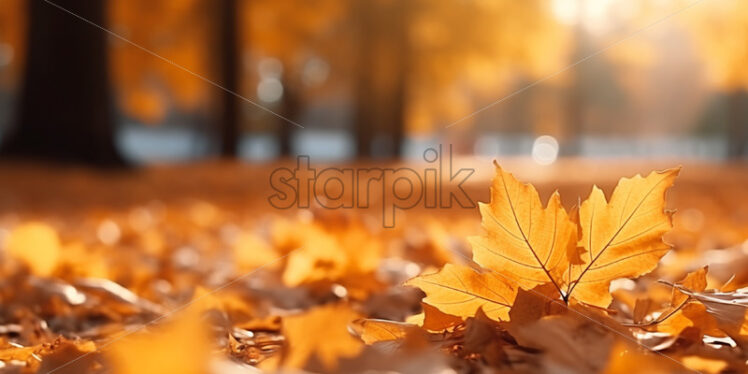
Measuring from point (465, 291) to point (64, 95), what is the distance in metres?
6.70

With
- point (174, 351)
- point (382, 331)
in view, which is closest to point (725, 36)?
point (382, 331)

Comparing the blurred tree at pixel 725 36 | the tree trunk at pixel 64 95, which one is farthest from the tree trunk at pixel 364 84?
the tree trunk at pixel 64 95

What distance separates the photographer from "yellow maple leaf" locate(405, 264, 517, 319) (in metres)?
0.95

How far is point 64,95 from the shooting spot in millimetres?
6992

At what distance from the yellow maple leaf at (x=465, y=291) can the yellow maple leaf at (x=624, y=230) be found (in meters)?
0.09

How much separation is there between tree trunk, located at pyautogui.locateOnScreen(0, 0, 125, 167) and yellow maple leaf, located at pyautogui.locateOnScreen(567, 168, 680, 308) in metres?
6.38

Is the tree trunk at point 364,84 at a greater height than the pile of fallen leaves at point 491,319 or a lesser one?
greater

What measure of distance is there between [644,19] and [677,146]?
125 ft

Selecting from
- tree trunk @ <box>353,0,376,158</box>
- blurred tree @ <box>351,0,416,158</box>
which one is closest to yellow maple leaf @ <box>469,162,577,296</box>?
blurred tree @ <box>351,0,416,158</box>

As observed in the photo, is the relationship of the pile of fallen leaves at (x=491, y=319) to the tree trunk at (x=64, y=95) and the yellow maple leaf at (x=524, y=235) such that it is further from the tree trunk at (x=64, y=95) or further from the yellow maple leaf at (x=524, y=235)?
the tree trunk at (x=64, y=95)

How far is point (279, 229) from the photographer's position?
Answer: 6.57 ft

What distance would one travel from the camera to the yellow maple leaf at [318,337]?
837 millimetres

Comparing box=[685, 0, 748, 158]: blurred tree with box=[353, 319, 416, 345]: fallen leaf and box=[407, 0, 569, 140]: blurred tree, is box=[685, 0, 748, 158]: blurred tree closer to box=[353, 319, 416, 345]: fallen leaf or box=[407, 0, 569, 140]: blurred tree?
box=[407, 0, 569, 140]: blurred tree

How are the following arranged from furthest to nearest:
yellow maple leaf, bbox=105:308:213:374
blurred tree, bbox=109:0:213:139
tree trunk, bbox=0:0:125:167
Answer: blurred tree, bbox=109:0:213:139
tree trunk, bbox=0:0:125:167
yellow maple leaf, bbox=105:308:213:374
